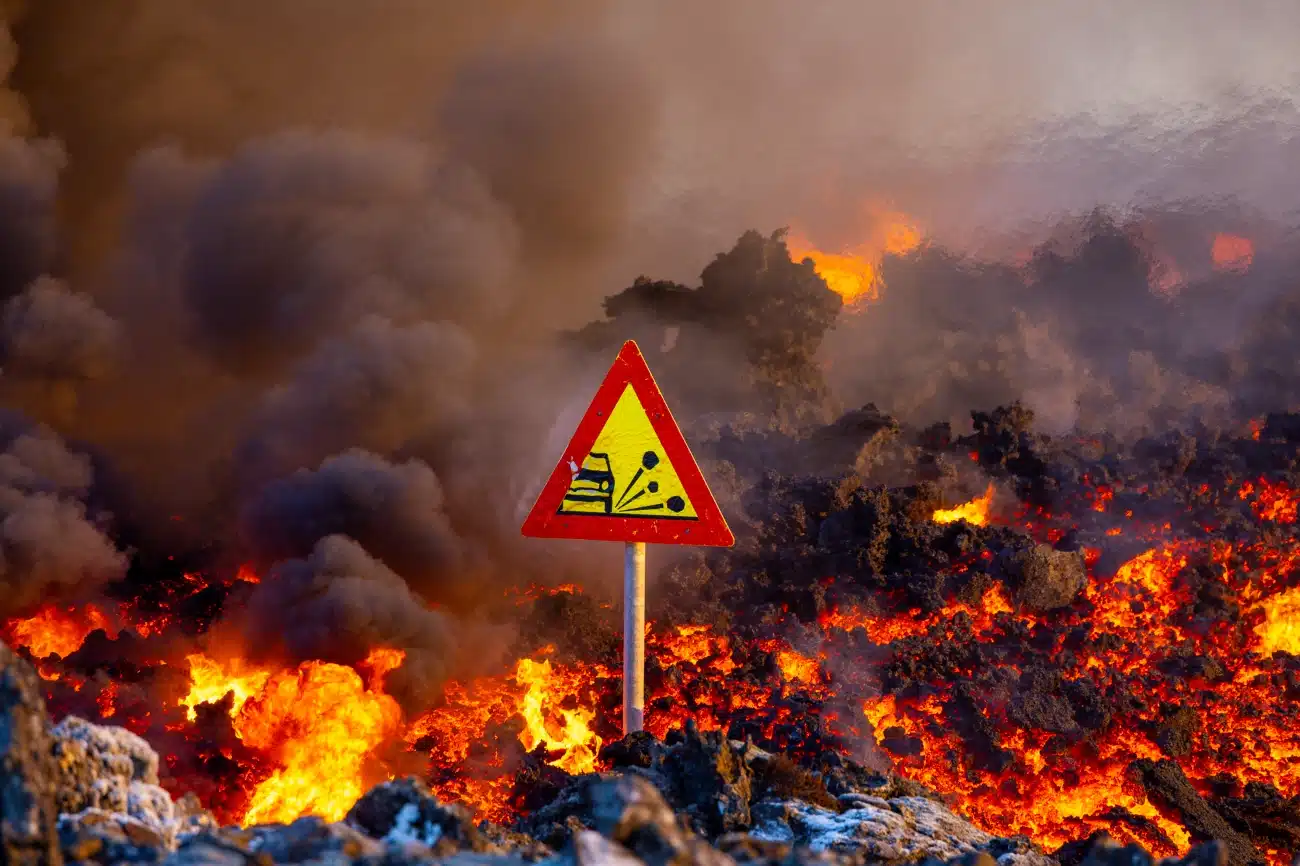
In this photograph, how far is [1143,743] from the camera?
4.48 meters

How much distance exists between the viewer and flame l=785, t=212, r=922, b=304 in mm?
14123

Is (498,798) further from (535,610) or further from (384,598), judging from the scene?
(384,598)

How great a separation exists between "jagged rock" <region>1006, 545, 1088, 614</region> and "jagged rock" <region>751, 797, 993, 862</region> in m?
2.67

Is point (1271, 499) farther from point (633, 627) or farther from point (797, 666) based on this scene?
point (633, 627)

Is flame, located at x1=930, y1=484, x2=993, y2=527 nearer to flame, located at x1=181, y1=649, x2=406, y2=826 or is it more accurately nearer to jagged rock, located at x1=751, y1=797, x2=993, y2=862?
jagged rock, located at x1=751, y1=797, x2=993, y2=862

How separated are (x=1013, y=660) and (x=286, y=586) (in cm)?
499

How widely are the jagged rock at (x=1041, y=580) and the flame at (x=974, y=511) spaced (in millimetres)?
1056

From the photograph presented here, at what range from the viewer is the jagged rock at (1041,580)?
5367 millimetres

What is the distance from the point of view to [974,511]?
6.63m

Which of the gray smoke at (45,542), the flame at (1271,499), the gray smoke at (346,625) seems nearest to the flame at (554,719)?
the gray smoke at (346,625)

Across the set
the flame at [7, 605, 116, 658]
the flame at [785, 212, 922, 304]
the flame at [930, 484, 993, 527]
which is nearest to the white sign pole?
the flame at [930, 484, 993, 527]

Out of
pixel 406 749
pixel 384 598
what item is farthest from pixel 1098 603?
pixel 384 598

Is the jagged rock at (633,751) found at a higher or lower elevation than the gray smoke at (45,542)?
lower

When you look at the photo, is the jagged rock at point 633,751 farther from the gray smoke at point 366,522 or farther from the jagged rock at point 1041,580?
the gray smoke at point 366,522
